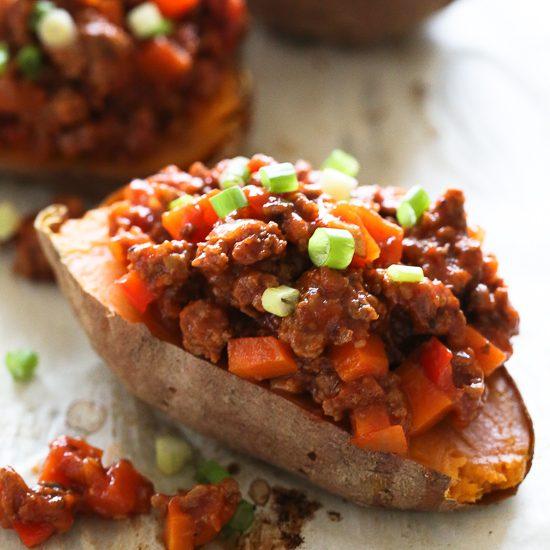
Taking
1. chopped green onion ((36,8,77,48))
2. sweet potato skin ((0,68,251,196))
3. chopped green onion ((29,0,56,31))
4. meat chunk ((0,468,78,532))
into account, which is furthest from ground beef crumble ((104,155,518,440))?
chopped green onion ((29,0,56,31))

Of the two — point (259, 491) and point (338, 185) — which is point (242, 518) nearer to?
point (259, 491)

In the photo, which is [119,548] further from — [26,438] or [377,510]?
[377,510]

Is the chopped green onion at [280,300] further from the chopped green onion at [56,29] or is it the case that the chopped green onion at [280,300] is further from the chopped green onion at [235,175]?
the chopped green onion at [56,29]

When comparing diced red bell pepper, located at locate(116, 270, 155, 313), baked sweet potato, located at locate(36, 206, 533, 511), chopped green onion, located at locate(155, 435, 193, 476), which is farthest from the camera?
chopped green onion, located at locate(155, 435, 193, 476)

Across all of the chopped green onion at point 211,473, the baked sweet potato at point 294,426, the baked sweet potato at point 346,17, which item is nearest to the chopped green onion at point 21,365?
the baked sweet potato at point 294,426

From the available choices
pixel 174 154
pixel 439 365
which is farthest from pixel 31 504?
pixel 174 154

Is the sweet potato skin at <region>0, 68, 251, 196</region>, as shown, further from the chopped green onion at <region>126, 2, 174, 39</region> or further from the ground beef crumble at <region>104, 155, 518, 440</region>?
the ground beef crumble at <region>104, 155, 518, 440</region>
